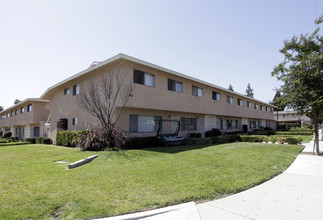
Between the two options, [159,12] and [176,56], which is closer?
[159,12]

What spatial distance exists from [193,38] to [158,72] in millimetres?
3559

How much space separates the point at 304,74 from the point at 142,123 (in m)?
10.2

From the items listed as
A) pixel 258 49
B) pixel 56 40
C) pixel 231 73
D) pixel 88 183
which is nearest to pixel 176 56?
pixel 258 49

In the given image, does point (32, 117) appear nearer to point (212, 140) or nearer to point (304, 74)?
point (212, 140)

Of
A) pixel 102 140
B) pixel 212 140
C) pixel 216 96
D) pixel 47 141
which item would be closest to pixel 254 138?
pixel 212 140

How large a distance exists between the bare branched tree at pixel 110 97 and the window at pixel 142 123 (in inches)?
46.1

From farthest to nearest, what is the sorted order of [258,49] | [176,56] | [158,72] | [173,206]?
1. [176,56]
2. [158,72]
3. [258,49]
4. [173,206]

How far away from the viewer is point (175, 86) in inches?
609

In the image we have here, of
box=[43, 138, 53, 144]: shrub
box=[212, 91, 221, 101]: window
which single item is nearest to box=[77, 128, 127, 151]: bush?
box=[43, 138, 53, 144]: shrub

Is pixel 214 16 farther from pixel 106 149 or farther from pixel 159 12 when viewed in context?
pixel 106 149

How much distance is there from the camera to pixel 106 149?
1073 centimetres

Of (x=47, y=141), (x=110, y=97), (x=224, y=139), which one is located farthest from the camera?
(x=47, y=141)

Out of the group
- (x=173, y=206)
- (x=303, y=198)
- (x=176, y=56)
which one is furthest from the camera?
(x=176, y=56)

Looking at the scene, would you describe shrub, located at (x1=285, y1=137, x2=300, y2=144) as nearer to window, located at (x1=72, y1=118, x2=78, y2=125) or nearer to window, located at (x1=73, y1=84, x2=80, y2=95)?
window, located at (x1=72, y1=118, x2=78, y2=125)
